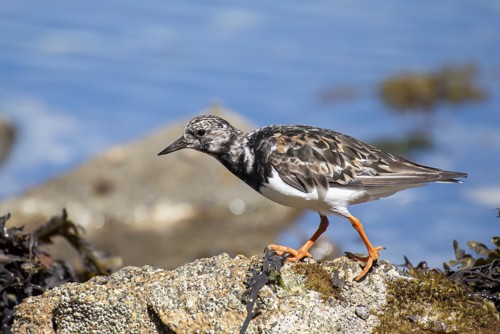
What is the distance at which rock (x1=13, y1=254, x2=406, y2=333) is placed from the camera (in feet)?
14.3

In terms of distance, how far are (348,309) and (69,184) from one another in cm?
640

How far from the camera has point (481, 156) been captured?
463 inches

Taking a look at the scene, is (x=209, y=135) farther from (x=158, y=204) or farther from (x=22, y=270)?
(x=158, y=204)

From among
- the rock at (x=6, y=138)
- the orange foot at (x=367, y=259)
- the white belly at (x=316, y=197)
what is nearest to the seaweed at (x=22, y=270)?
the white belly at (x=316, y=197)

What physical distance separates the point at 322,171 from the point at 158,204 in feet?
16.2

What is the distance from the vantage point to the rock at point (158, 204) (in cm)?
977

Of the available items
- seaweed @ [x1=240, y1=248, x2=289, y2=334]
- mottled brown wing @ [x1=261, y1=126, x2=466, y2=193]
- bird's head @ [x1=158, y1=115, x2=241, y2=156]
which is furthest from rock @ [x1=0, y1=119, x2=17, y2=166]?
seaweed @ [x1=240, y1=248, x2=289, y2=334]

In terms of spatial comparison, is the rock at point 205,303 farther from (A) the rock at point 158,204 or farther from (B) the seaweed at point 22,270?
(A) the rock at point 158,204

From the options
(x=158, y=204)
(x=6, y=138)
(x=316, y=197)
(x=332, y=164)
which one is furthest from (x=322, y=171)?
(x=6, y=138)

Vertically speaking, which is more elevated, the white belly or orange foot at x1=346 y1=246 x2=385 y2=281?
the white belly

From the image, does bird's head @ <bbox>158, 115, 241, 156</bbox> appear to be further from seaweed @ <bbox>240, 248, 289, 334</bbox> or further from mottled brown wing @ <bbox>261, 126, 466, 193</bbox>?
seaweed @ <bbox>240, 248, 289, 334</bbox>

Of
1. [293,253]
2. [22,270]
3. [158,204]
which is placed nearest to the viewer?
[293,253]

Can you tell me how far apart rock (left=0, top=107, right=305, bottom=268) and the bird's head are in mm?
3651

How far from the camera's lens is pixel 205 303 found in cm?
441
